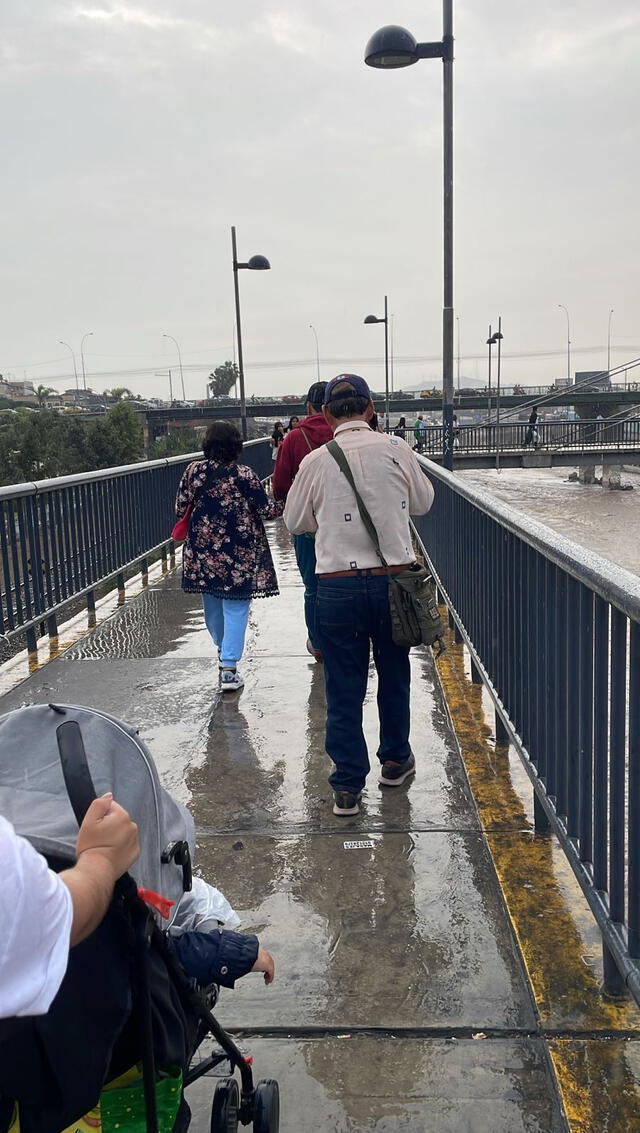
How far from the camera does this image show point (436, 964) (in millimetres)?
3080

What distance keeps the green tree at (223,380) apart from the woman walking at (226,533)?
188427 mm

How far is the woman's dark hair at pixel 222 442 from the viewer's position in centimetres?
615

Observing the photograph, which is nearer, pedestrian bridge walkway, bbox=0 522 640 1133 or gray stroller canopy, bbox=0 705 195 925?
gray stroller canopy, bbox=0 705 195 925

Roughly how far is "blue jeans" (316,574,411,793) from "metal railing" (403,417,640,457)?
33.9m

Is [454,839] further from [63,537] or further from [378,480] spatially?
[63,537]

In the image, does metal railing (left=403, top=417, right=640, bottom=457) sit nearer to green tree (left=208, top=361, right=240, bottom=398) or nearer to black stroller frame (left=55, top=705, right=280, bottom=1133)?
black stroller frame (left=55, top=705, right=280, bottom=1133)

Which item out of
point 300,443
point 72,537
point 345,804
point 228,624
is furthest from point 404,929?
point 72,537

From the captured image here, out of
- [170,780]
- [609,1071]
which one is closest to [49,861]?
[609,1071]

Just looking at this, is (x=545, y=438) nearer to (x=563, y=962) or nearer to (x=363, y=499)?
(x=363, y=499)

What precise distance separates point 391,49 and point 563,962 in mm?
10435

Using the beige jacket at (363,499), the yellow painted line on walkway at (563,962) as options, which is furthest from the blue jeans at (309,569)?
the beige jacket at (363,499)

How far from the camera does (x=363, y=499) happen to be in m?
4.17

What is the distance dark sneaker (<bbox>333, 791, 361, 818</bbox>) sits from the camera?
4219mm

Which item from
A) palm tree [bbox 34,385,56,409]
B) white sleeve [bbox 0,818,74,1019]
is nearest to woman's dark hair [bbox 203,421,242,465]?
white sleeve [bbox 0,818,74,1019]
